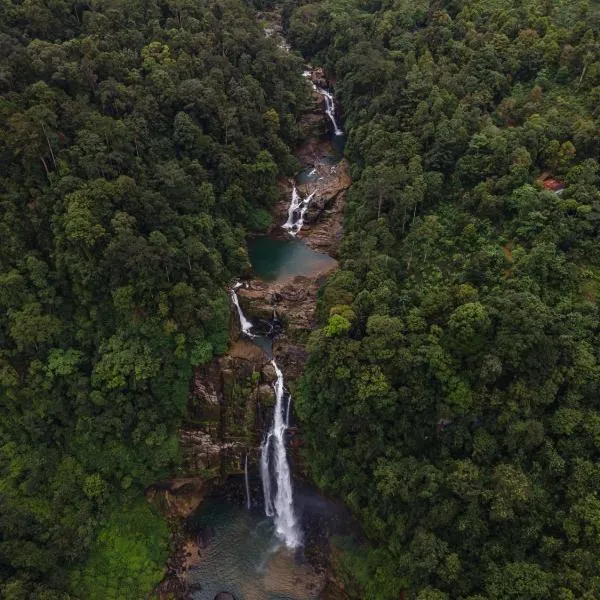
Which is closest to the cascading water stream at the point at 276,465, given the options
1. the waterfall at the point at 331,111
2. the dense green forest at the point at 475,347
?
the dense green forest at the point at 475,347

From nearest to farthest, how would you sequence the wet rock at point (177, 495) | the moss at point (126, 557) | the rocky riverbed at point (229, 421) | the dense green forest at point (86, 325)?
the moss at point (126, 557)
the dense green forest at point (86, 325)
the rocky riverbed at point (229, 421)
the wet rock at point (177, 495)

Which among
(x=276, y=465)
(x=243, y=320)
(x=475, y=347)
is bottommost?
(x=276, y=465)

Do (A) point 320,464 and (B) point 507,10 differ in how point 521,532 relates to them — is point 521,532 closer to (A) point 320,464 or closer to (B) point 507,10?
(A) point 320,464

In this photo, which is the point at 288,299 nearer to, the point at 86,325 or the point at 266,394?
the point at 266,394

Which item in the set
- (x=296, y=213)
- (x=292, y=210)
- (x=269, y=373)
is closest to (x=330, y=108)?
(x=292, y=210)

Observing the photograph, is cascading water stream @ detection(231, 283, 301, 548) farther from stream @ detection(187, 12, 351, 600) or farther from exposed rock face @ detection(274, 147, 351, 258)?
exposed rock face @ detection(274, 147, 351, 258)

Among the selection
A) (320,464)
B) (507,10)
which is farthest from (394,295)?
(507,10)

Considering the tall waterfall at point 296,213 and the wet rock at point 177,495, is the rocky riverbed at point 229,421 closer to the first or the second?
the wet rock at point 177,495
